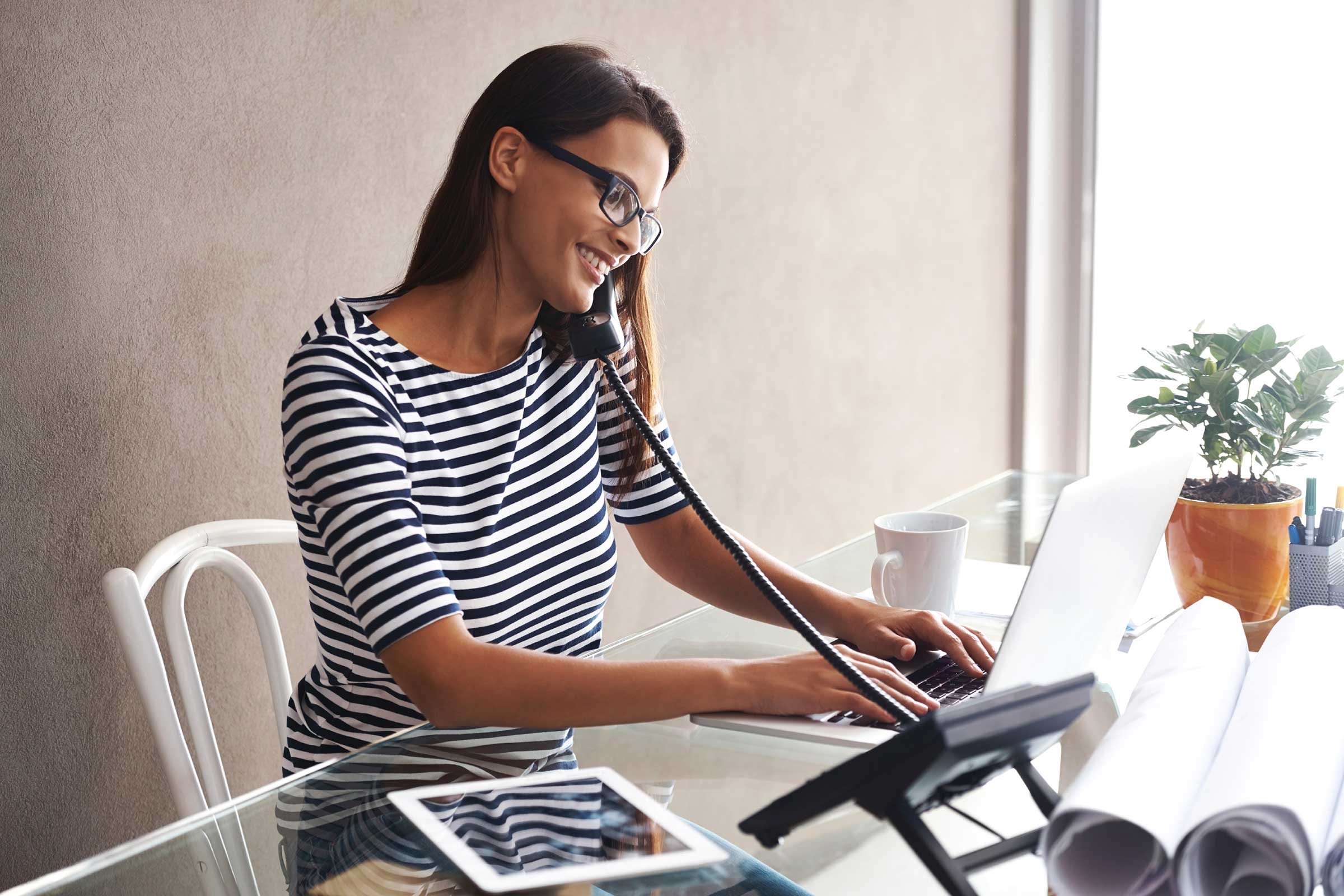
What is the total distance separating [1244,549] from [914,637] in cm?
39

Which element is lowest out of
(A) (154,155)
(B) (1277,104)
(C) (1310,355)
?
(C) (1310,355)

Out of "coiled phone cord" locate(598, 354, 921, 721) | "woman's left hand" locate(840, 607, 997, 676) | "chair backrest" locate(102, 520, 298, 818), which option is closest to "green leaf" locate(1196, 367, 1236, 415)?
"woman's left hand" locate(840, 607, 997, 676)

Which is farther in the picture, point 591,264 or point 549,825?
point 591,264

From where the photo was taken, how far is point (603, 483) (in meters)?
1.58

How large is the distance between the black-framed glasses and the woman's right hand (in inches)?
19.7

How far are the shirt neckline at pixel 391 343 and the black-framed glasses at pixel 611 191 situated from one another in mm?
218

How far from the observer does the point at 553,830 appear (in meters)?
0.84

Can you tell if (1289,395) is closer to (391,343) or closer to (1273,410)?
(1273,410)

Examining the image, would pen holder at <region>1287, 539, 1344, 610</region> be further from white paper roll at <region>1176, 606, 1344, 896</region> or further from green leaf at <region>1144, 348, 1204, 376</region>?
white paper roll at <region>1176, 606, 1344, 896</region>

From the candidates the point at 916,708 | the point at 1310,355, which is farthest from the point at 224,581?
the point at 1310,355

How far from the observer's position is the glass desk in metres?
0.79

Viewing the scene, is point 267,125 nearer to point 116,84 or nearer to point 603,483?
point 116,84

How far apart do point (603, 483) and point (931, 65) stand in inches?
81.2

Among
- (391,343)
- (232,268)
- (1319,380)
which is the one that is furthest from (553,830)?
(232,268)
